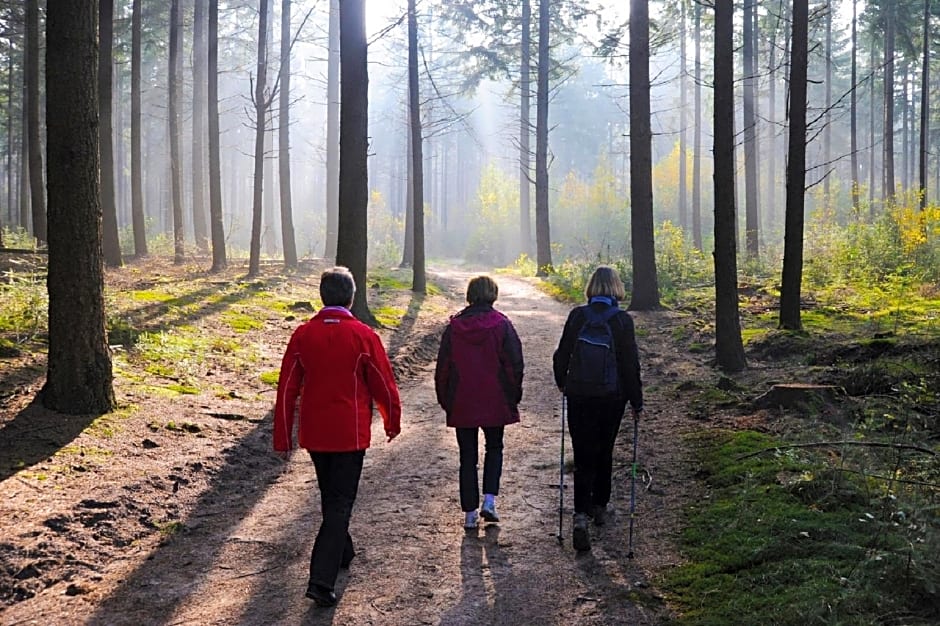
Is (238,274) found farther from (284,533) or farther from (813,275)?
(284,533)

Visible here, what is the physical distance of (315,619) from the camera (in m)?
4.63

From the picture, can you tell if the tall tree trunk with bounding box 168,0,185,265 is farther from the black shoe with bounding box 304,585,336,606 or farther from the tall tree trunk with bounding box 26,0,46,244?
the black shoe with bounding box 304,585,336,606

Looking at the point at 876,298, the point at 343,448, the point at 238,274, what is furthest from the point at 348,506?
the point at 238,274

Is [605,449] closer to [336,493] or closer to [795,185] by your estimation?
[336,493]

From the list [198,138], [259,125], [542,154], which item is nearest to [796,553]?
[259,125]

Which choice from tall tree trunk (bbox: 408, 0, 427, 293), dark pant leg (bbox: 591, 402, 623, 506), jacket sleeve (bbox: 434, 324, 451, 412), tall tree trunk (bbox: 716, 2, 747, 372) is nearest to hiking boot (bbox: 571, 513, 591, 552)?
dark pant leg (bbox: 591, 402, 623, 506)

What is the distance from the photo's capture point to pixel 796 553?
493 cm

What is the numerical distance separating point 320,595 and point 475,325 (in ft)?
7.66

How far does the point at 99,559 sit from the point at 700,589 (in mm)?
3934

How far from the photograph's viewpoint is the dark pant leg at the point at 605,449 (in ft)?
19.9

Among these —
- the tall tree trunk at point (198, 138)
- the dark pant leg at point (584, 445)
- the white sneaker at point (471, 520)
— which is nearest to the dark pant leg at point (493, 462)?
the white sneaker at point (471, 520)

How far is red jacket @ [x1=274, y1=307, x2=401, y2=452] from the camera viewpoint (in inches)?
197

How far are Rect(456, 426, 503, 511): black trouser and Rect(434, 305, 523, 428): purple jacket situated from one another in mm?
121

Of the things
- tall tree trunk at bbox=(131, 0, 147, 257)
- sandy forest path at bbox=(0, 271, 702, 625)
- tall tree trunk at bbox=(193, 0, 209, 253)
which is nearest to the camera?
sandy forest path at bbox=(0, 271, 702, 625)
